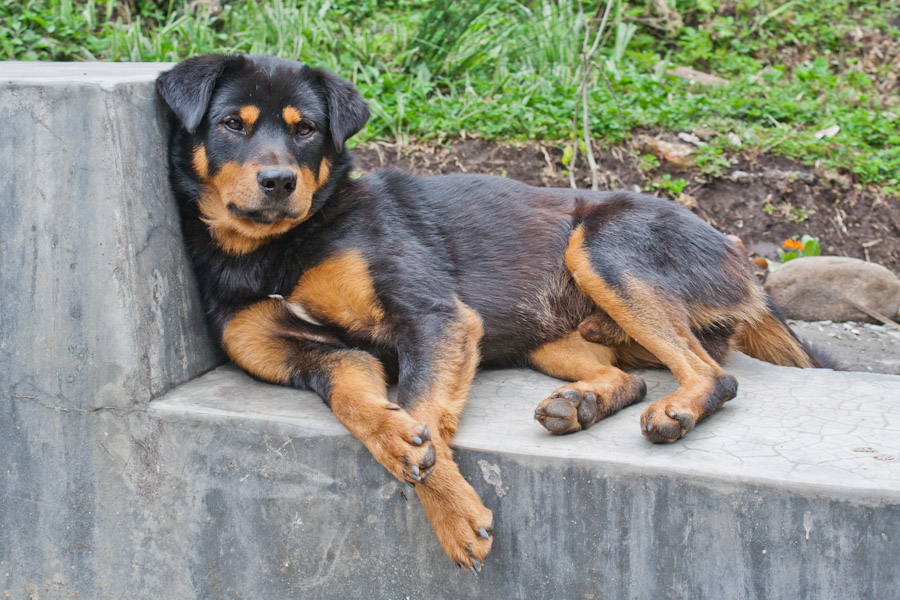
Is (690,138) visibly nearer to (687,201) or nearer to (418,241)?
(687,201)

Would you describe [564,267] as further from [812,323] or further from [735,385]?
[812,323]

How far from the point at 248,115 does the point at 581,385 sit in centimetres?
170

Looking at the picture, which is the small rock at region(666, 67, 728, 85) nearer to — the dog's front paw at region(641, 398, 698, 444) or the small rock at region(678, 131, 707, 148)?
the small rock at region(678, 131, 707, 148)

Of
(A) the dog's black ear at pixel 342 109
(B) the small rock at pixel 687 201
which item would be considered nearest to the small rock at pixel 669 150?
(B) the small rock at pixel 687 201

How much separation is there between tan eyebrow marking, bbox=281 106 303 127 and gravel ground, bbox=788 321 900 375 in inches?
126

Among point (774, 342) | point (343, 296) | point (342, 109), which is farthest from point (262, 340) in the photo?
point (774, 342)

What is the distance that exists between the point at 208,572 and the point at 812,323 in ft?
14.1

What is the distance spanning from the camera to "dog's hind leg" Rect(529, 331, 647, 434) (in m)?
2.78

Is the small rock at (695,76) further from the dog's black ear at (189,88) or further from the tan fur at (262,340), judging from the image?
the tan fur at (262,340)

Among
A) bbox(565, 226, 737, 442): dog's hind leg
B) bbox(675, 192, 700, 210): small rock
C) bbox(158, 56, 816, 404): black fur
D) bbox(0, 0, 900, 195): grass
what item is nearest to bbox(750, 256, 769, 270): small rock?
bbox(675, 192, 700, 210): small rock

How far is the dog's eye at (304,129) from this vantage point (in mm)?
3277

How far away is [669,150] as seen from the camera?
261 inches

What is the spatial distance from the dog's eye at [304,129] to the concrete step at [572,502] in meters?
1.05

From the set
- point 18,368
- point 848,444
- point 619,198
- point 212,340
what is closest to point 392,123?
point 619,198
